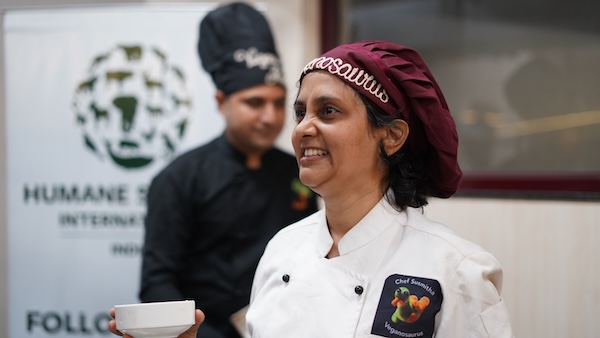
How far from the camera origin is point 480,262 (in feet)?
5.02

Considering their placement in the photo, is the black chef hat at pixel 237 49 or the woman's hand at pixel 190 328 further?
the black chef hat at pixel 237 49

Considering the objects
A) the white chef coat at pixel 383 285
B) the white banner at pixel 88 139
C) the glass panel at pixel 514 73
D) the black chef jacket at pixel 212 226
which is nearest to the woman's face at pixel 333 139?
the white chef coat at pixel 383 285

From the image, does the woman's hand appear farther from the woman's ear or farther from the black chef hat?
the black chef hat

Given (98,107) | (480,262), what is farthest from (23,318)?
(480,262)

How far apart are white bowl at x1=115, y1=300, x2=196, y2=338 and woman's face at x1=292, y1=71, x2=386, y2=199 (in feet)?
1.33


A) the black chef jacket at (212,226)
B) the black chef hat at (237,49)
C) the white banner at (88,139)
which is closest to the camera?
the black chef jacket at (212,226)

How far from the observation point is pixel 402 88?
64.5 inches

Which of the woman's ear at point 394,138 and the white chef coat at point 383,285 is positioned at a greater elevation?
the woman's ear at point 394,138

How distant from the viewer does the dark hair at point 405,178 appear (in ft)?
5.58

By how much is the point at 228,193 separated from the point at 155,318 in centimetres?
128

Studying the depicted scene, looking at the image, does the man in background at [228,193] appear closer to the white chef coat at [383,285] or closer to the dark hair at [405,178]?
the white chef coat at [383,285]

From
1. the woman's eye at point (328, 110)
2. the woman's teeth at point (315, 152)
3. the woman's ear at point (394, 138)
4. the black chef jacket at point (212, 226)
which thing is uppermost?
the woman's eye at point (328, 110)

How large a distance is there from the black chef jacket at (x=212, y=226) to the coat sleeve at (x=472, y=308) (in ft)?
4.03

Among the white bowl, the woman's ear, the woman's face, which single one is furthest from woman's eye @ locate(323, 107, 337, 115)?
the white bowl
